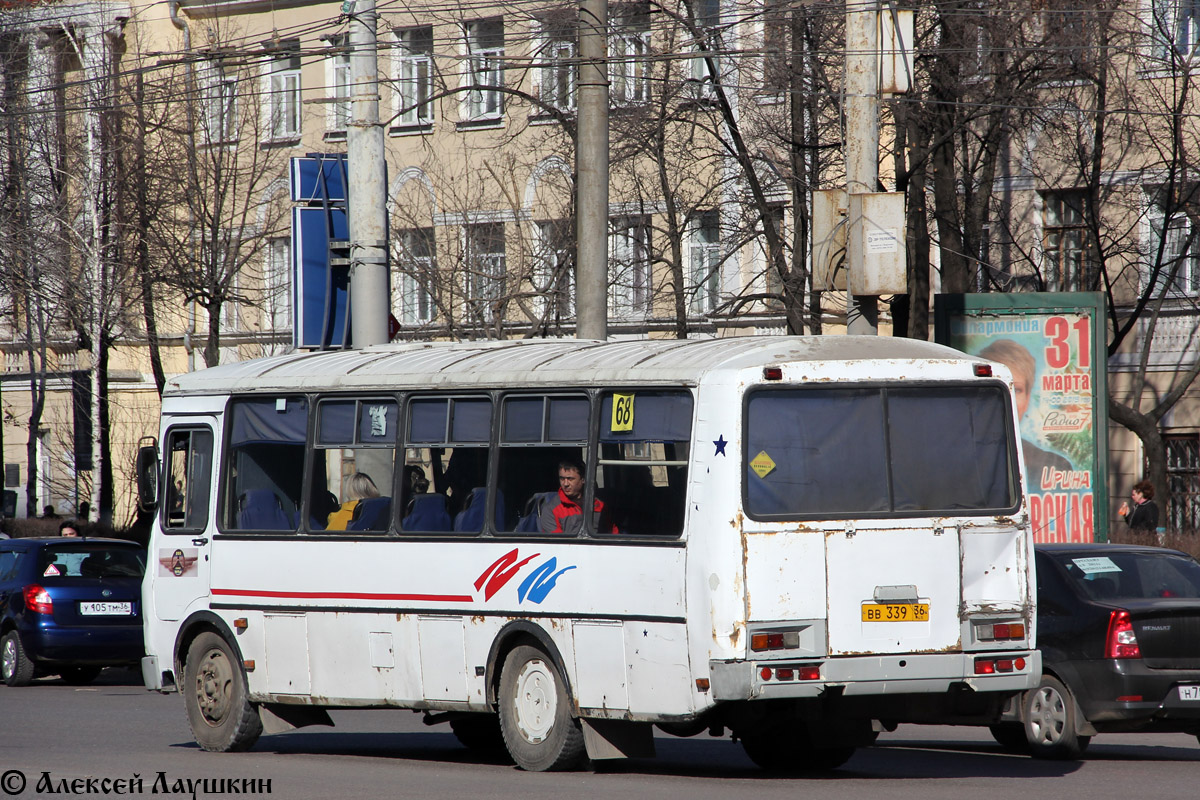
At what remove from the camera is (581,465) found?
37.0ft

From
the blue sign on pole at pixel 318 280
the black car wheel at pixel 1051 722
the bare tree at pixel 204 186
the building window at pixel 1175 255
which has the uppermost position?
the bare tree at pixel 204 186

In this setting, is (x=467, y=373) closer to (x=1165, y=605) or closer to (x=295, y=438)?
(x=295, y=438)

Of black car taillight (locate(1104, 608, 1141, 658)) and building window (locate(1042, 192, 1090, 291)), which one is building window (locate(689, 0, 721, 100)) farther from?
black car taillight (locate(1104, 608, 1141, 658))

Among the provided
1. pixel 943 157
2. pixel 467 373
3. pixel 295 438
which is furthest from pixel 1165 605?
pixel 943 157

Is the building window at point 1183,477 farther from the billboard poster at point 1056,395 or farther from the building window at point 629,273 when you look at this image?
the billboard poster at point 1056,395

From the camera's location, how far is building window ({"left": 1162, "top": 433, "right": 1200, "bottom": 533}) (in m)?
26.8

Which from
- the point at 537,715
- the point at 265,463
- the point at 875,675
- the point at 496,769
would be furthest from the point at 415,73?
the point at 875,675

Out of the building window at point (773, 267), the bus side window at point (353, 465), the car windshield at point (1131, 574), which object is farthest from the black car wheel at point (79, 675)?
the car windshield at point (1131, 574)

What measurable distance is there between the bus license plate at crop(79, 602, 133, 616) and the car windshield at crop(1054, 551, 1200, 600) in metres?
11.3

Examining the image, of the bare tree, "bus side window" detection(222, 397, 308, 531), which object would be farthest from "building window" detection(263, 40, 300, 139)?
"bus side window" detection(222, 397, 308, 531)

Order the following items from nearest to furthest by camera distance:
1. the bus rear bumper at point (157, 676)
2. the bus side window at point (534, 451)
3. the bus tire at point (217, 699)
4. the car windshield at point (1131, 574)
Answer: the bus side window at point (534, 451) < the car windshield at point (1131, 574) < the bus tire at point (217, 699) < the bus rear bumper at point (157, 676)

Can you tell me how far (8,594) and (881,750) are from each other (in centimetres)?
1105

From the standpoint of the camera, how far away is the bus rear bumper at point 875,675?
33.2ft

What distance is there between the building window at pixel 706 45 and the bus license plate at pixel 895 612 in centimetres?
1157
